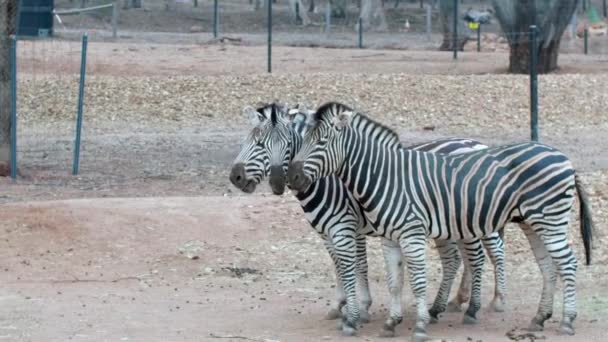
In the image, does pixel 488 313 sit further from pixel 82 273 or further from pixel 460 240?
pixel 82 273

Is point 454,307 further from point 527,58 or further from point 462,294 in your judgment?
point 527,58

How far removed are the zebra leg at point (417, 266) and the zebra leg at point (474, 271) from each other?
77 centimetres

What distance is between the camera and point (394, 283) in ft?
26.7

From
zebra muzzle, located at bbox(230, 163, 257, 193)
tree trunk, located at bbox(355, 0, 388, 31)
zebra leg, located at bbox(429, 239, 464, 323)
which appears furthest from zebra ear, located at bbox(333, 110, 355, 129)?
tree trunk, located at bbox(355, 0, 388, 31)

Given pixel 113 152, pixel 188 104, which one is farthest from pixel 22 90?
→ pixel 113 152

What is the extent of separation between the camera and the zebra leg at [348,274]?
827cm

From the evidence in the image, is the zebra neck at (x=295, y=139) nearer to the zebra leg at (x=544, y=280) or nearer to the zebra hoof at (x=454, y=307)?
the zebra leg at (x=544, y=280)

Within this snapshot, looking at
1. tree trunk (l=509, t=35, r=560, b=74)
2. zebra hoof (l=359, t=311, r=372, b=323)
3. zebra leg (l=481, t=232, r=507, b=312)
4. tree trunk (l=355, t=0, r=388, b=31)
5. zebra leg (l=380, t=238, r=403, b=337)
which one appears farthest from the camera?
tree trunk (l=355, t=0, r=388, b=31)

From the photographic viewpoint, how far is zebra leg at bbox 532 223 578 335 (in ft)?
26.8

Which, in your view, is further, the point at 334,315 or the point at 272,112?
the point at 334,315

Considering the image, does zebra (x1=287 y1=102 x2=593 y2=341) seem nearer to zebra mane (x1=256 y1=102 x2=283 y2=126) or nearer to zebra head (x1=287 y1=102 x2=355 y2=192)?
zebra head (x1=287 y1=102 x2=355 y2=192)

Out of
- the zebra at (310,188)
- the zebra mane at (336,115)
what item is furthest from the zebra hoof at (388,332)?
the zebra mane at (336,115)

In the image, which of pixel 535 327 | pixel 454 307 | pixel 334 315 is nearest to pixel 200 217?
pixel 334 315

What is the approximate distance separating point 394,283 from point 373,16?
38292 mm
